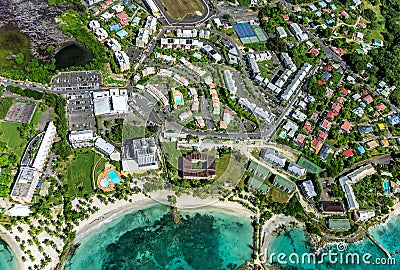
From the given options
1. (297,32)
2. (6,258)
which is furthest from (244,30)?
(6,258)

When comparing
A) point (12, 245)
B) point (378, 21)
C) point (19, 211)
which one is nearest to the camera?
point (12, 245)

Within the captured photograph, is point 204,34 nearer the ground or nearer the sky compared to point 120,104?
nearer the sky

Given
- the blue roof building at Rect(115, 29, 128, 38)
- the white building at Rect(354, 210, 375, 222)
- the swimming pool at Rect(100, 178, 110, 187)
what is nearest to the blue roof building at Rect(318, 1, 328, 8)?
the blue roof building at Rect(115, 29, 128, 38)

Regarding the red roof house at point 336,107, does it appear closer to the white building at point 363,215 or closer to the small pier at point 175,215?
the white building at point 363,215

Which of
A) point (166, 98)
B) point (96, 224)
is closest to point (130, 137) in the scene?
point (166, 98)

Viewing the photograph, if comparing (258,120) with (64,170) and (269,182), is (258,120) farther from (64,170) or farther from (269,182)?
(64,170)

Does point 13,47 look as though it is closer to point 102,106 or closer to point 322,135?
point 102,106

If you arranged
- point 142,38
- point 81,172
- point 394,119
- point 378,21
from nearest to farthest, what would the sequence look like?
point 81,172 → point 394,119 → point 142,38 → point 378,21
